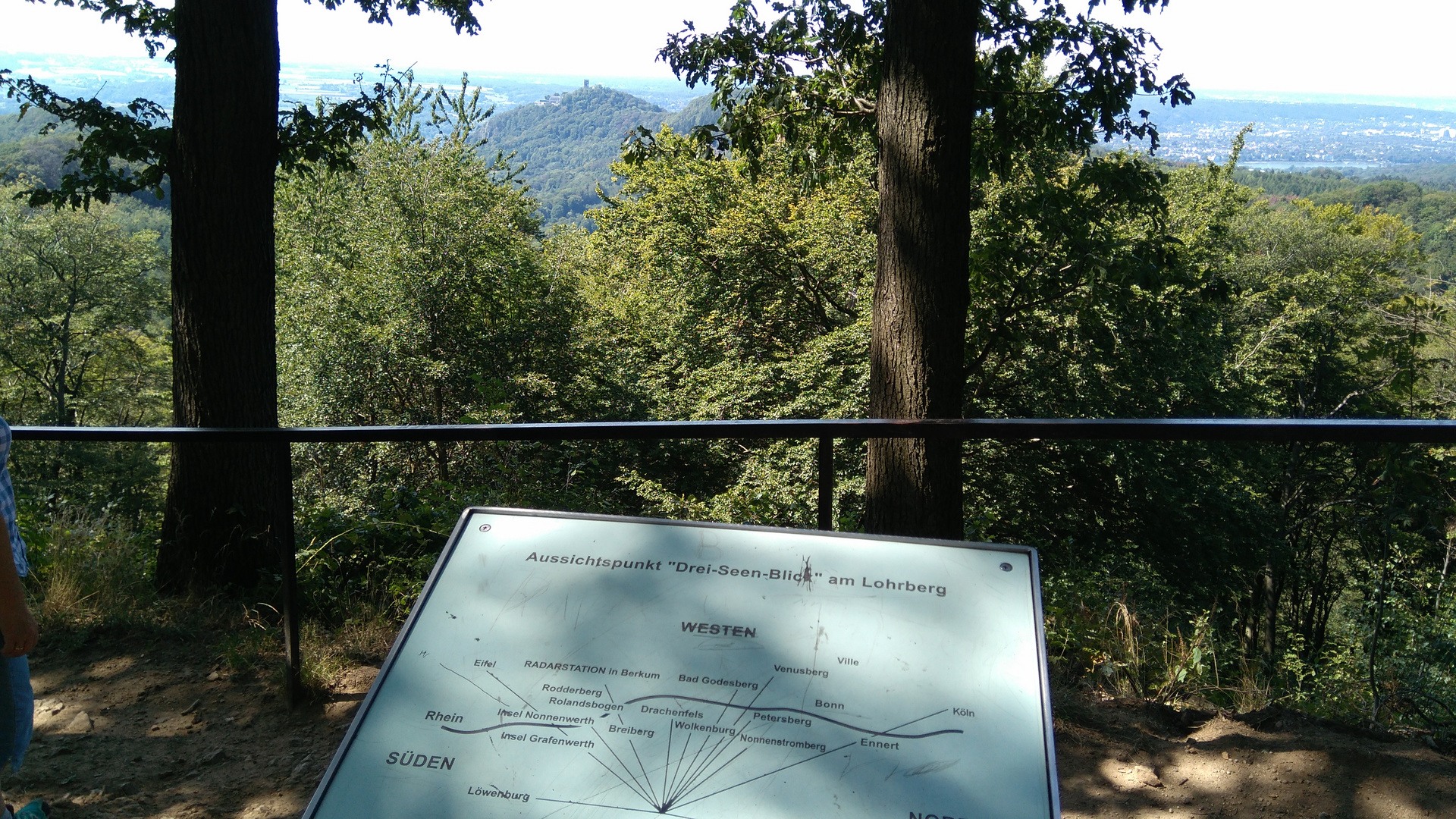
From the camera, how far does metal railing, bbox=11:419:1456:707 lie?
2.01 metres

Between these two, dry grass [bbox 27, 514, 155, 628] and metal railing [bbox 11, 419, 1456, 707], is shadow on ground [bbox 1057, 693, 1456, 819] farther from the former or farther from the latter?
dry grass [bbox 27, 514, 155, 628]

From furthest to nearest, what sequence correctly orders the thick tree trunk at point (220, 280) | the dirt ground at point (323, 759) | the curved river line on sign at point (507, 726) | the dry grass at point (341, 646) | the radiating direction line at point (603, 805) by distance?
the thick tree trunk at point (220, 280) < the dry grass at point (341, 646) < the dirt ground at point (323, 759) < the curved river line on sign at point (507, 726) < the radiating direction line at point (603, 805)

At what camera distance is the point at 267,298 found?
4.47 m

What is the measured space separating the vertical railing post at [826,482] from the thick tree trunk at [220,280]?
2906mm

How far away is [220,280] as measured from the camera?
429cm

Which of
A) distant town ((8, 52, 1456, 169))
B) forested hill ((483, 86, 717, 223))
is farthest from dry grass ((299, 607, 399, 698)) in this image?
forested hill ((483, 86, 717, 223))

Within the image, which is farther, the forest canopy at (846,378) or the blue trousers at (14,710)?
the forest canopy at (846,378)

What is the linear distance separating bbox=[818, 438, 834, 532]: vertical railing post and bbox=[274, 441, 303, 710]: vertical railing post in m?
1.64

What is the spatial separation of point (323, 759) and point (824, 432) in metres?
1.90

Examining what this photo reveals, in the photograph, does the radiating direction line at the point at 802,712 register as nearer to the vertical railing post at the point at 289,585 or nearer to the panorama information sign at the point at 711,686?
the panorama information sign at the point at 711,686

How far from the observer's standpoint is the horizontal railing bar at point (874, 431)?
6.57 ft

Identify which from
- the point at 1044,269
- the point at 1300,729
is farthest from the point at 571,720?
the point at 1044,269

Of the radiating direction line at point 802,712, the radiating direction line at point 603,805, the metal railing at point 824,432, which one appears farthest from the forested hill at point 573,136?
the radiating direction line at point 603,805

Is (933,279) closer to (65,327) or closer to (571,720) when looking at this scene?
(571,720)
